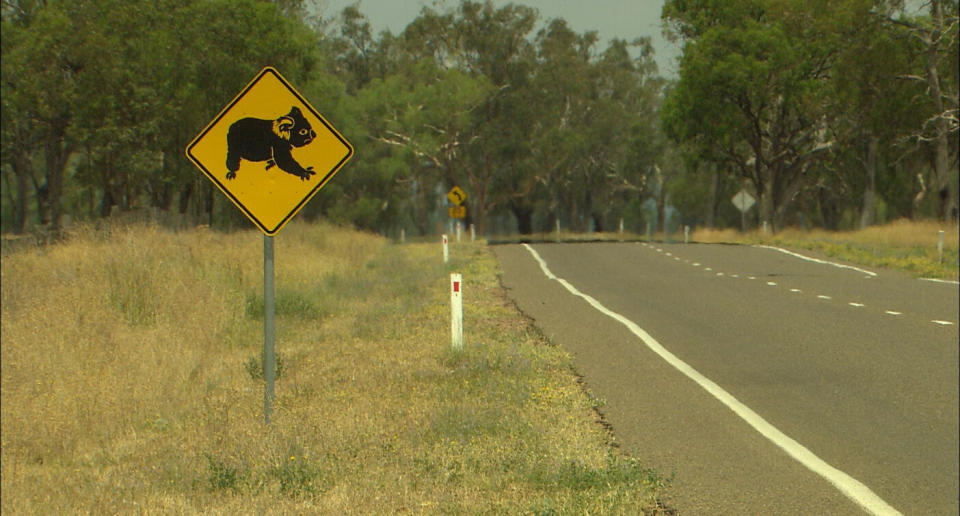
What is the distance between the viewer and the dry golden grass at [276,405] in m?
6.05

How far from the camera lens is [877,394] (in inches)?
353

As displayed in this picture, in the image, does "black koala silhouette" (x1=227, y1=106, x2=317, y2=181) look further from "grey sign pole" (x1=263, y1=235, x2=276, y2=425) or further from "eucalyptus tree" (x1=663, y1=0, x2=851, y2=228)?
"eucalyptus tree" (x1=663, y1=0, x2=851, y2=228)

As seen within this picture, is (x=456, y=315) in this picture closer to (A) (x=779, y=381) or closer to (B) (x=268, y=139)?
(A) (x=779, y=381)

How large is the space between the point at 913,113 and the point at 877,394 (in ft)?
136

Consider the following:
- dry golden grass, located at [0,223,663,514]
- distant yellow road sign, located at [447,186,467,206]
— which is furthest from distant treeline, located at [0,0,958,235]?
dry golden grass, located at [0,223,663,514]

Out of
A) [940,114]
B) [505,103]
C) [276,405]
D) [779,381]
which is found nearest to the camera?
[276,405]

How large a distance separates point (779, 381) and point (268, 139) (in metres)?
5.50

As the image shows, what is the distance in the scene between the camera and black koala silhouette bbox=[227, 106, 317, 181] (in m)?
7.43

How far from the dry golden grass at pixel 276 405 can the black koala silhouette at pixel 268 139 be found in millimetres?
2056

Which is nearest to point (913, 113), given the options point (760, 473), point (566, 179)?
point (566, 179)

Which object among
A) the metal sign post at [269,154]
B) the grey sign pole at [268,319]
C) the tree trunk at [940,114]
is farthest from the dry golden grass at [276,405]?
the tree trunk at [940,114]

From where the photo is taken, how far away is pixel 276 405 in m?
8.41

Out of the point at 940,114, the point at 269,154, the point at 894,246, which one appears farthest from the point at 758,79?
the point at 269,154

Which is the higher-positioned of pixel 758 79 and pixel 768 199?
pixel 758 79
